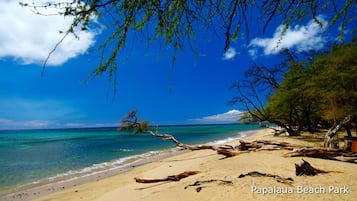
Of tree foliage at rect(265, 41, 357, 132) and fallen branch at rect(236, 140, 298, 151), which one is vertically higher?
tree foliage at rect(265, 41, 357, 132)

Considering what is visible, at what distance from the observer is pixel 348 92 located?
13.7 metres

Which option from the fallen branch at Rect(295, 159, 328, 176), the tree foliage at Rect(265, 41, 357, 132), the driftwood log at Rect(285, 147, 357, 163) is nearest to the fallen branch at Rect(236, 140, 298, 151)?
the driftwood log at Rect(285, 147, 357, 163)

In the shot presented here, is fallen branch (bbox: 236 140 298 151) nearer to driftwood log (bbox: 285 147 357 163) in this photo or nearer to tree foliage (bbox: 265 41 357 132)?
driftwood log (bbox: 285 147 357 163)

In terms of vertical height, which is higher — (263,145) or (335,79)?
(335,79)

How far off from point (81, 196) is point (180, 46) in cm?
762

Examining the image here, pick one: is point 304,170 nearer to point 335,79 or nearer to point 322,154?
point 322,154

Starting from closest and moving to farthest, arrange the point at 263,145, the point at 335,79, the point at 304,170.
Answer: the point at 304,170 < the point at 263,145 < the point at 335,79

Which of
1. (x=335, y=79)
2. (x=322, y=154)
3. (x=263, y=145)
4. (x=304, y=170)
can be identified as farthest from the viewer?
(x=335, y=79)

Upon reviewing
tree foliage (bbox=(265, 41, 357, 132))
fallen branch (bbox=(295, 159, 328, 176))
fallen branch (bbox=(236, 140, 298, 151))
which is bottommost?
fallen branch (bbox=(295, 159, 328, 176))

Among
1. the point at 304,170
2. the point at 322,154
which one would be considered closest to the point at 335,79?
the point at 322,154

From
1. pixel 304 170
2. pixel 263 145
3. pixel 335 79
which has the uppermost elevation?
pixel 335 79

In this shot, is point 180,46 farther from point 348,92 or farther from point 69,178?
point 348,92

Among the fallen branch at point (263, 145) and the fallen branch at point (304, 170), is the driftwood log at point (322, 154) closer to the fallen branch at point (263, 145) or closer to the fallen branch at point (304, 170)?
the fallen branch at point (263, 145)

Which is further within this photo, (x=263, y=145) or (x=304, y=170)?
(x=263, y=145)
